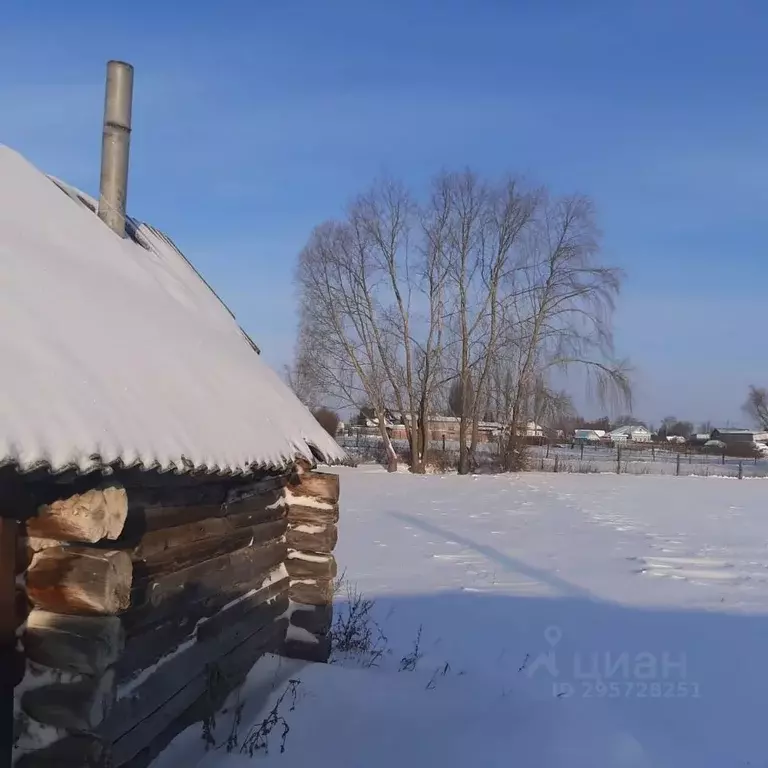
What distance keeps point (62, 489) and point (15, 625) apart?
2.03 ft

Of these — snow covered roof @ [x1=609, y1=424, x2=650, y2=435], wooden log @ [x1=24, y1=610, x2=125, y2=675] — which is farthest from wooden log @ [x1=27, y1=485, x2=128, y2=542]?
snow covered roof @ [x1=609, y1=424, x2=650, y2=435]

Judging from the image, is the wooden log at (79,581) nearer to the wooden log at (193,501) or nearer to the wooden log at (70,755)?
the wooden log at (193,501)

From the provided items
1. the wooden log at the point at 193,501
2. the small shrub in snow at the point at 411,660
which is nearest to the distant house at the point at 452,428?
the small shrub in snow at the point at 411,660

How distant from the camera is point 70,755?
116 inches

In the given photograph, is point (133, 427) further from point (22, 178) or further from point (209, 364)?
point (22, 178)

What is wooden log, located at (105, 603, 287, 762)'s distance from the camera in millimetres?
3234

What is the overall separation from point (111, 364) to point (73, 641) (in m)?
1.13

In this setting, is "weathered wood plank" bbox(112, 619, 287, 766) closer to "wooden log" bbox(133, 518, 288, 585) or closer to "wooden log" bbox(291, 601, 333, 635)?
"wooden log" bbox(291, 601, 333, 635)

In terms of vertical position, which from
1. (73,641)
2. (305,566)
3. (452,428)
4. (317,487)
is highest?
(452,428)

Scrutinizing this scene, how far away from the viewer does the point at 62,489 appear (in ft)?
9.36

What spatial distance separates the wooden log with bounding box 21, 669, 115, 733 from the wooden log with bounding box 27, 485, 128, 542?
1.93 ft

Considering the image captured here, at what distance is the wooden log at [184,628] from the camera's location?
3.33 m

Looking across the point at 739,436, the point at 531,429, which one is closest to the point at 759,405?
the point at 739,436

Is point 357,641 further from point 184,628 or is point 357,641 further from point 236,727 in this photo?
point 184,628
